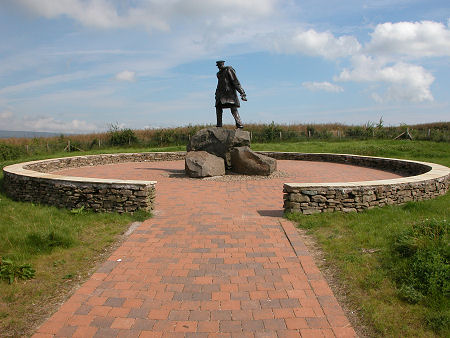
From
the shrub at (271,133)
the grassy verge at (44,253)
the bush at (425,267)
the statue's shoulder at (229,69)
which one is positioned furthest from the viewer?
the shrub at (271,133)

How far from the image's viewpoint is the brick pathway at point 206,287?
2.94m

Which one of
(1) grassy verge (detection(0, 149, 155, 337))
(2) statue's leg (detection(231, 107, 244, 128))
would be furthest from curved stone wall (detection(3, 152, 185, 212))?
(2) statue's leg (detection(231, 107, 244, 128))

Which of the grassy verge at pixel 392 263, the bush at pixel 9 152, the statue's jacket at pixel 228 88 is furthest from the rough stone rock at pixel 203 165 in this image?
the bush at pixel 9 152

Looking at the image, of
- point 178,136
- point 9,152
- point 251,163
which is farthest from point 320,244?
point 178,136

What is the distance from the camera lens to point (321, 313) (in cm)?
314

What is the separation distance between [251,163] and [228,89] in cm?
270

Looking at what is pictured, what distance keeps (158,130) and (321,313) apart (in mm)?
24370

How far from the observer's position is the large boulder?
11.1m

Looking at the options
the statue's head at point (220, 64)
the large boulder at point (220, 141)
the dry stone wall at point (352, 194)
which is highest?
the statue's head at point (220, 64)

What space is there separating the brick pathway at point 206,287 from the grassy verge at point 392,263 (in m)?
0.30

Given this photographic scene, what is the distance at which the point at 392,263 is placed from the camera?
3.89 meters

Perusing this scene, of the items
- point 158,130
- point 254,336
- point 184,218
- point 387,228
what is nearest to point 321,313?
point 254,336

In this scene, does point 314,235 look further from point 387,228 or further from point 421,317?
point 421,317

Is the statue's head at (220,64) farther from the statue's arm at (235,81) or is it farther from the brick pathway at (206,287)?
the brick pathway at (206,287)
